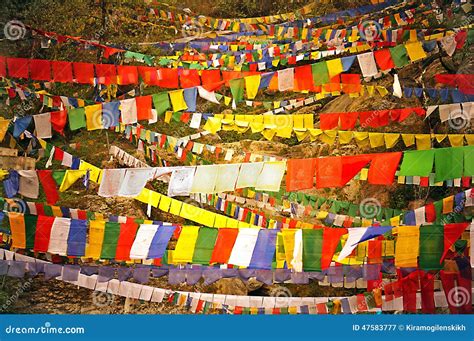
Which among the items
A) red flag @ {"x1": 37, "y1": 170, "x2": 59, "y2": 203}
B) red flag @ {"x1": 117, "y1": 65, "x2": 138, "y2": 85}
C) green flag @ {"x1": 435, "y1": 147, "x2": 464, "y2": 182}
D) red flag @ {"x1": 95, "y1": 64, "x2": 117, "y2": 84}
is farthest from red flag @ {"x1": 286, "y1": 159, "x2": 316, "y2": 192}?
red flag @ {"x1": 95, "y1": 64, "x2": 117, "y2": 84}

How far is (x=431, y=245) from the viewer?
4.30 m

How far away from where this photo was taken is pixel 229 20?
757 cm

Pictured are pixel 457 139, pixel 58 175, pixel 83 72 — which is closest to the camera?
pixel 58 175

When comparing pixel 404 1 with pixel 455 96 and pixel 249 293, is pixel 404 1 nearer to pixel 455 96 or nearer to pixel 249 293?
pixel 455 96

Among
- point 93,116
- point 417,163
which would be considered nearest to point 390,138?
point 417,163

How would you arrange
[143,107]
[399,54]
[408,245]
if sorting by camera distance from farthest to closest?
[143,107]
[399,54]
[408,245]

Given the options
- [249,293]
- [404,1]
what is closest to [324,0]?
[404,1]

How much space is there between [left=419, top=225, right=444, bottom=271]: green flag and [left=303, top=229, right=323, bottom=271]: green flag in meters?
0.71

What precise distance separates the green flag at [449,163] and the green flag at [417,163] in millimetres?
64

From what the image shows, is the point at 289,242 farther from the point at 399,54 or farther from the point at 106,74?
the point at 106,74

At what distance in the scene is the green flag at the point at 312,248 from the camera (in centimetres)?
446

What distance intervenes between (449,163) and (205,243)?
1.87 metres

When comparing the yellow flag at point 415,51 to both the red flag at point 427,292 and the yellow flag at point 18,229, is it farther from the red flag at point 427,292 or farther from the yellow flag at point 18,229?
the yellow flag at point 18,229

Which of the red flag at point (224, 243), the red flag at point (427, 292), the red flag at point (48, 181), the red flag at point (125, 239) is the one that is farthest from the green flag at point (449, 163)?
the red flag at point (48, 181)
